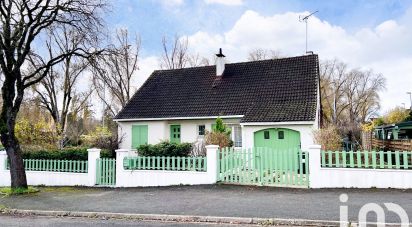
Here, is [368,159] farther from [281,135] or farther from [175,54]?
[175,54]

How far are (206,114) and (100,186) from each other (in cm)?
826

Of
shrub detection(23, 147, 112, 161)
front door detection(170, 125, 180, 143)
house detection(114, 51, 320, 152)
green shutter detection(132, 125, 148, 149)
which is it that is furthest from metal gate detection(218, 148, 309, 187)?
green shutter detection(132, 125, 148, 149)

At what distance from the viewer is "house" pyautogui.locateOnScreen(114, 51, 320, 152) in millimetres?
18219

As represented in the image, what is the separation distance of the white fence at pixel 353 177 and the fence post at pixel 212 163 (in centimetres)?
334

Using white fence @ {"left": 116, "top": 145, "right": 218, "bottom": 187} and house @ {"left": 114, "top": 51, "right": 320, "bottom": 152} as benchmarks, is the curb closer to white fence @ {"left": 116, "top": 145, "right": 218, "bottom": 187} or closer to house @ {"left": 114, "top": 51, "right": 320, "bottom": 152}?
white fence @ {"left": 116, "top": 145, "right": 218, "bottom": 187}

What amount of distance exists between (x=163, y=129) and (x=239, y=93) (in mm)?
5188

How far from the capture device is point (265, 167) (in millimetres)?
12641

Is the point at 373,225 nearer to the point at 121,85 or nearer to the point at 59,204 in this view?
the point at 59,204

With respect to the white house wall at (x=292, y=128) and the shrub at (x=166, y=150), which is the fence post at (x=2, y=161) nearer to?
the shrub at (x=166, y=150)

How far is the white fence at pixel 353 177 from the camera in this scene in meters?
11.0

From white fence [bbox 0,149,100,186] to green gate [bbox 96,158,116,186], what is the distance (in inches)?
7.3

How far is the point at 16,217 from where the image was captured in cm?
924

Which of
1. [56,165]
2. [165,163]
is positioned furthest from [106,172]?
[56,165]

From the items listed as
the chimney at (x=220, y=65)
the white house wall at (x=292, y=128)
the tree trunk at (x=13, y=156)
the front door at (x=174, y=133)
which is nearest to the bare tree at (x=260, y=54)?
the chimney at (x=220, y=65)
